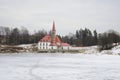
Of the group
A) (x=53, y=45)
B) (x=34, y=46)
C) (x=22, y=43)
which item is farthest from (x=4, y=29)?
(x=53, y=45)

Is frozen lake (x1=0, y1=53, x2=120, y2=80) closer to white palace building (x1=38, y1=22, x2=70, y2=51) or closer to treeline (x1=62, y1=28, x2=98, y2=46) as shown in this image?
white palace building (x1=38, y1=22, x2=70, y2=51)

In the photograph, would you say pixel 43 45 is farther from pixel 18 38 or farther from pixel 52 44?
pixel 18 38

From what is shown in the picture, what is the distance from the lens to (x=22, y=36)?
483 ft

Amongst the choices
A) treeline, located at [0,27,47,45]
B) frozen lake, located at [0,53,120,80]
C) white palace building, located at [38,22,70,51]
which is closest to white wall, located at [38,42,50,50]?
white palace building, located at [38,22,70,51]

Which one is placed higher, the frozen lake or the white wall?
the white wall

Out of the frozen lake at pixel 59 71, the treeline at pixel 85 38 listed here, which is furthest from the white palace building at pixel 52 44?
the frozen lake at pixel 59 71

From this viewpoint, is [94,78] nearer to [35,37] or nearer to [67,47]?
[67,47]

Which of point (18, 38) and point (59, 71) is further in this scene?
point (18, 38)

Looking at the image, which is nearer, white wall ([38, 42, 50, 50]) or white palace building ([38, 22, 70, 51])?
white palace building ([38, 22, 70, 51])

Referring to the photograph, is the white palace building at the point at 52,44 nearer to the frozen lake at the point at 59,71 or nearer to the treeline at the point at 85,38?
the treeline at the point at 85,38

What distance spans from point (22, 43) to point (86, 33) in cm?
3906

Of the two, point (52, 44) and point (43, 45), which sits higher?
point (52, 44)

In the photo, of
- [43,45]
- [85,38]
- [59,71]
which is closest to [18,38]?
[43,45]

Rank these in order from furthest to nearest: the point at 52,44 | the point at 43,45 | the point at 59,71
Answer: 1. the point at 43,45
2. the point at 52,44
3. the point at 59,71
